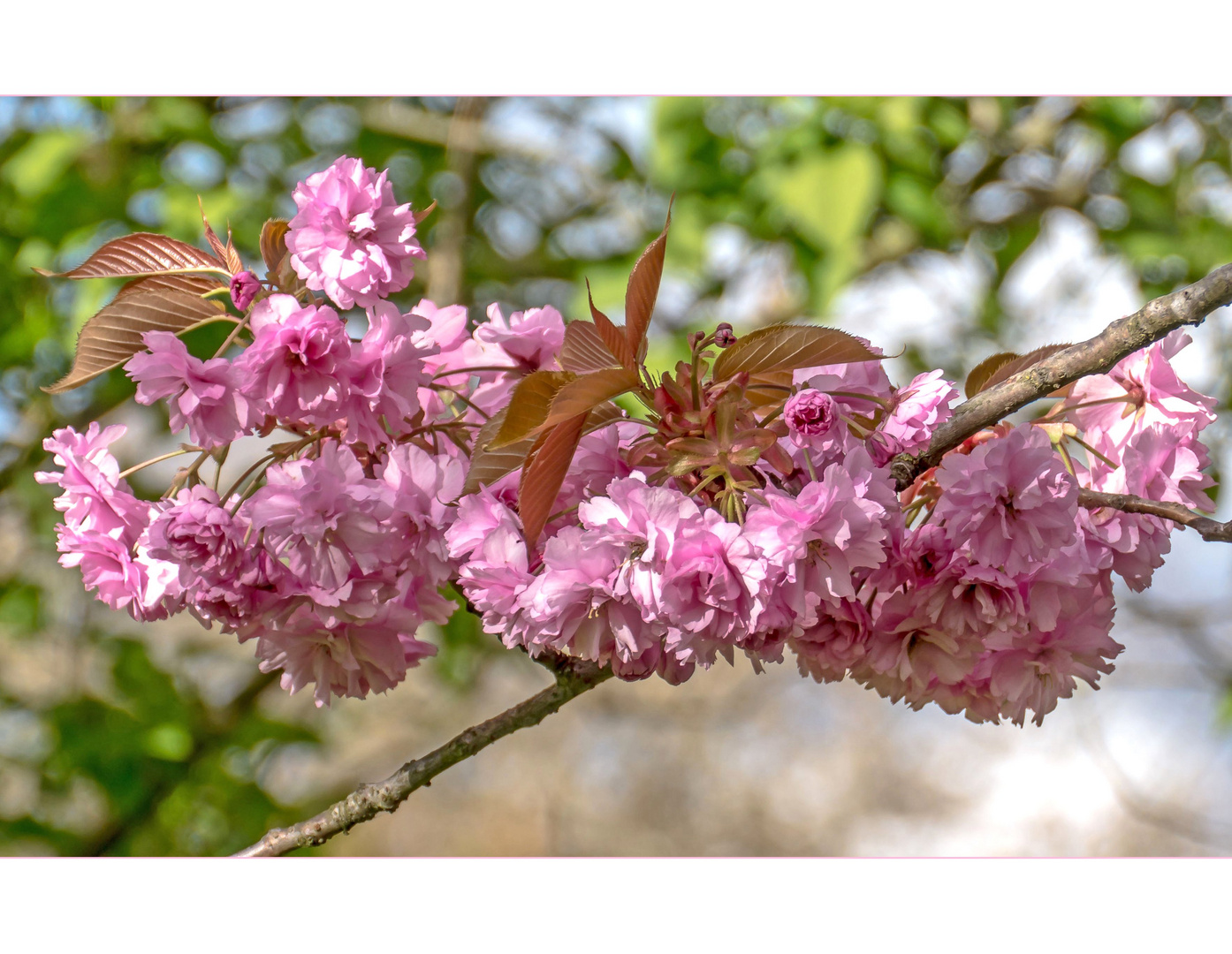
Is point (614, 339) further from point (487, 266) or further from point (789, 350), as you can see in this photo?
point (487, 266)

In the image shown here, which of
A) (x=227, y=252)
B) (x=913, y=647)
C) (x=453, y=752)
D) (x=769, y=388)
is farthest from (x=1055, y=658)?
(x=227, y=252)

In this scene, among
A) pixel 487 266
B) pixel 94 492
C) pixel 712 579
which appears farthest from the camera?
pixel 487 266

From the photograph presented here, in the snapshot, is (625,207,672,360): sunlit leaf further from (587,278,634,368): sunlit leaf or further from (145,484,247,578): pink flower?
(145,484,247,578): pink flower

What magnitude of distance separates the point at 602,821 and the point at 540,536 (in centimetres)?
259

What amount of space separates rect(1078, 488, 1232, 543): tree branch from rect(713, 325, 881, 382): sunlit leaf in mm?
105

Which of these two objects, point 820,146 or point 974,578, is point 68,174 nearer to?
point 820,146

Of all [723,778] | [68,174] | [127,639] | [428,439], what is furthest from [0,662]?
[428,439]

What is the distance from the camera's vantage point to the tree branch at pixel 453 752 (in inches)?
20.2

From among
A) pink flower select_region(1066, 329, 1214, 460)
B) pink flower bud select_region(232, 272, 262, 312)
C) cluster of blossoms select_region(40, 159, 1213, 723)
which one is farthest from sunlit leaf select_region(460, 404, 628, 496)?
pink flower select_region(1066, 329, 1214, 460)

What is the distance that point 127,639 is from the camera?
1.40 metres

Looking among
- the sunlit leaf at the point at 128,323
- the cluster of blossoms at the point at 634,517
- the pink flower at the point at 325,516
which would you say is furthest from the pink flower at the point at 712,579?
the sunlit leaf at the point at 128,323

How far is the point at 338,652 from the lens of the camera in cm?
45

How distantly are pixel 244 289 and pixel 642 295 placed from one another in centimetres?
16

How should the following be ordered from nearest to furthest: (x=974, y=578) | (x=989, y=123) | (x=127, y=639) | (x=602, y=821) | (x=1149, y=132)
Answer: (x=974, y=578), (x=127, y=639), (x=989, y=123), (x=1149, y=132), (x=602, y=821)
